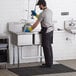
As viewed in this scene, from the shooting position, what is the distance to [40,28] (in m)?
6.46

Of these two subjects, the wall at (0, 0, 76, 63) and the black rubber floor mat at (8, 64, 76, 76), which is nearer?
the black rubber floor mat at (8, 64, 76, 76)

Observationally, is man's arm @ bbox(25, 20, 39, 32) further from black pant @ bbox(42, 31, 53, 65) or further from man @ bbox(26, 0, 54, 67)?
black pant @ bbox(42, 31, 53, 65)

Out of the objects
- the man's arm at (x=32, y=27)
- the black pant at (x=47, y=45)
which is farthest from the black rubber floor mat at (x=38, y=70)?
the man's arm at (x=32, y=27)

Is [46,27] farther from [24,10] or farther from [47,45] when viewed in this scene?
[24,10]

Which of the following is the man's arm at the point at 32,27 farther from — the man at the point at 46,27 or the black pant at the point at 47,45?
the black pant at the point at 47,45

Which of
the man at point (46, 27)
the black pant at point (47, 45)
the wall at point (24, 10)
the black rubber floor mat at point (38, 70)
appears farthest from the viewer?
the wall at point (24, 10)

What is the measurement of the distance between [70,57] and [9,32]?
5.94ft

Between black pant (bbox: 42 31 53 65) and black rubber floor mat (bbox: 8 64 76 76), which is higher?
black pant (bbox: 42 31 53 65)

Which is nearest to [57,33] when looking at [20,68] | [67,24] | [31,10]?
[67,24]

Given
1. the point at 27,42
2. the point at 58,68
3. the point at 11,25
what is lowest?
the point at 58,68

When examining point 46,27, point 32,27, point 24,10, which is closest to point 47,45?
point 46,27

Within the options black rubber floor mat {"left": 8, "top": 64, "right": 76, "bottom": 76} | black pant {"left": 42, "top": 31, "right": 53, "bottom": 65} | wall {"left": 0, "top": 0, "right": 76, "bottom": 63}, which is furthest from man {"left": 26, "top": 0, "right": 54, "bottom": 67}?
wall {"left": 0, "top": 0, "right": 76, "bottom": 63}

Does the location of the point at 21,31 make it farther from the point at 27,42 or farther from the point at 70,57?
the point at 70,57

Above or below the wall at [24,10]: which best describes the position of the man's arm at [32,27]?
below
